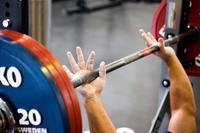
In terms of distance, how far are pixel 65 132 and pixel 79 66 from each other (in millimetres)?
344

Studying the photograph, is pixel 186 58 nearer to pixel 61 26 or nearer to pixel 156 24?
pixel 156 24

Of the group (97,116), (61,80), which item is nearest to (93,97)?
(97,116)

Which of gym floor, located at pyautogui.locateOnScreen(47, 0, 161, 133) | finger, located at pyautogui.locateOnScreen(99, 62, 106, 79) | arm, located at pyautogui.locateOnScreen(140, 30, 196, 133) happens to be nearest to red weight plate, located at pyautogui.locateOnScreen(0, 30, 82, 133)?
finger, located at pyautogui.locateOnScreen(99, 62, 106, 79)

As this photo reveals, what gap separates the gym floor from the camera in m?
4.03

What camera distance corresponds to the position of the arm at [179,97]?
192cm

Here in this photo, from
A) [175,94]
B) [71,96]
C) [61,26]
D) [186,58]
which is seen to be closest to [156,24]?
[186,58]

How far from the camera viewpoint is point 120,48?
19.5 feet

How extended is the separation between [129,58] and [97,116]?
1.21ft

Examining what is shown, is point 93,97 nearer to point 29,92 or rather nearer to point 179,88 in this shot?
point 29,92

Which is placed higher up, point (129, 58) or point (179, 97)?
point (129, 58)

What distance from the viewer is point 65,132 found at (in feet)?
3.37

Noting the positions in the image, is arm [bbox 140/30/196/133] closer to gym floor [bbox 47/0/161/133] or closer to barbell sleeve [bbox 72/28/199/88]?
barbell sleeve [bbox 72/28/199/88]

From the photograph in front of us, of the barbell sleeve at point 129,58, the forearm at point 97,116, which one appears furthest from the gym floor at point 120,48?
the forearm at point 97,116

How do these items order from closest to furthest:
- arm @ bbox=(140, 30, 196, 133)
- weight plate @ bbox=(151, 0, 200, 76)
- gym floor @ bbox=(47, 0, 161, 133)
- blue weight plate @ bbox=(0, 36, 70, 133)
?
1. blue weight plate @ bbox=(0, 36, 70, 133)
2. arm @ bbox=(140, 30, 196, 133)
3. weight plate @ bbox=(151, 0, 200, 76)
4. gym floor @ bbox=(47, 0, 161, 133)
